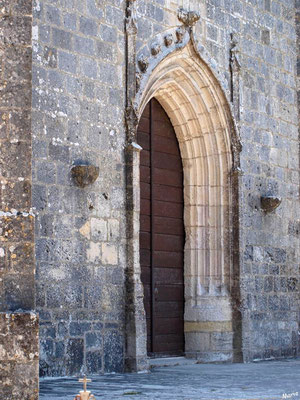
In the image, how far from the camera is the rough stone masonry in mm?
5703

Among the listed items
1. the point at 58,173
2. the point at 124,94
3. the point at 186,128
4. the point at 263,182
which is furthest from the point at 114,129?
the point at 263,182

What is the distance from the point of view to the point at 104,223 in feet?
27.7

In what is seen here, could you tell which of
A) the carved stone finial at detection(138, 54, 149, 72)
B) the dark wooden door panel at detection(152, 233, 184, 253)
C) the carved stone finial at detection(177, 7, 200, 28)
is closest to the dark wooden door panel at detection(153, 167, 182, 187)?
the dark wooden door panel at detection(152, 233, 184, 253)

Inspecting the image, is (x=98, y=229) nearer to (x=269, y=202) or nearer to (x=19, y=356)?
(x=269, y=202)

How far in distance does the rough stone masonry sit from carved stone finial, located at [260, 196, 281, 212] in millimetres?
82

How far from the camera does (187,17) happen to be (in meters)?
9.69

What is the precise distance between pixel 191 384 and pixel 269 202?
12.3 feet

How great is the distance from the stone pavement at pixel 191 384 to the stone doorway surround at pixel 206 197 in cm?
78

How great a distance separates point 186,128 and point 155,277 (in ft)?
6.08

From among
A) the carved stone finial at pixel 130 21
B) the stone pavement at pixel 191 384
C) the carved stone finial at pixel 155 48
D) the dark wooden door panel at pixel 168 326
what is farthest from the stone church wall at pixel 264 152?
the stone pavement at pixel 191 384

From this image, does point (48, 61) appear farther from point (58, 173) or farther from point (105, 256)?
→ point (105, 256)

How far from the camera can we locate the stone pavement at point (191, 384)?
21.1 ft

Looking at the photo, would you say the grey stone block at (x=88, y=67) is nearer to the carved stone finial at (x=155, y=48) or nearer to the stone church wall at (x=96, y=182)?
the stone church wall at (x=96, y=182)

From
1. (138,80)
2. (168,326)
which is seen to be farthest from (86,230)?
(168,326)
